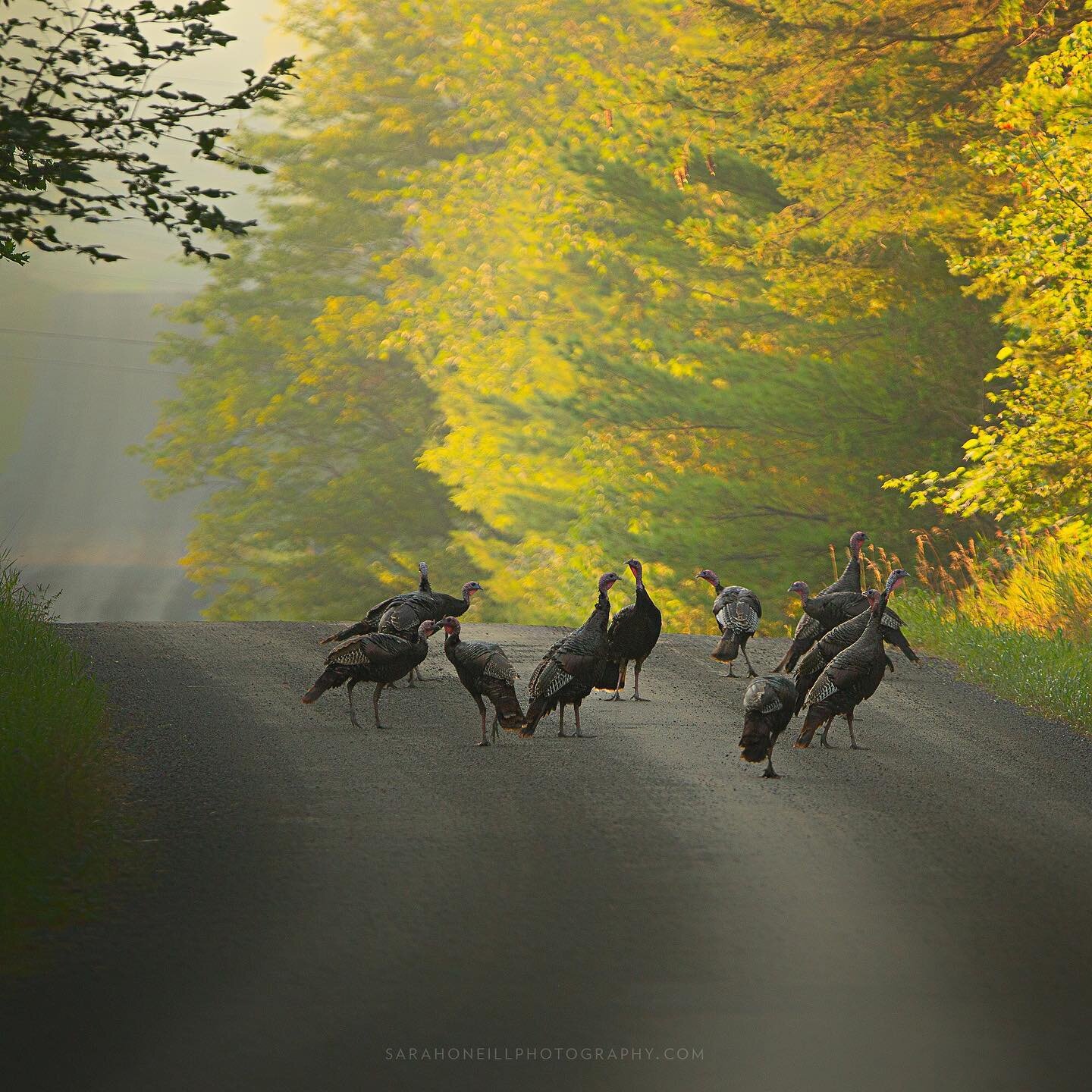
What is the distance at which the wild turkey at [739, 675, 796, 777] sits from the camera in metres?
9.93

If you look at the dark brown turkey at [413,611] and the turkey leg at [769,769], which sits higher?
the turkey leg at [769,769]

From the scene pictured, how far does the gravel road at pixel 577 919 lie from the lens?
5.54 m

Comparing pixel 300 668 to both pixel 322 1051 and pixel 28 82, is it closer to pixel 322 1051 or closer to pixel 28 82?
pixel 28 82

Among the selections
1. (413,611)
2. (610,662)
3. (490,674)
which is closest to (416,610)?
(413,611)

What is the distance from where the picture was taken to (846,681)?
10703mm

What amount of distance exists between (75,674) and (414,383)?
32.8 meters

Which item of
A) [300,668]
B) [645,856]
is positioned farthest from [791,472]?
[645,856]

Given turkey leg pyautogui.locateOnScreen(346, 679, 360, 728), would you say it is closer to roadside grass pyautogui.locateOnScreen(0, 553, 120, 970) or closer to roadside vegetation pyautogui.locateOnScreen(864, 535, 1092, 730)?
roadside grass pyautogui.locateOnScreen(0, 553, 120, 970)

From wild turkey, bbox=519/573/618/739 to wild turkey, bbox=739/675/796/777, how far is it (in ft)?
5.16

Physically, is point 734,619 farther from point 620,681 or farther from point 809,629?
point 620,681

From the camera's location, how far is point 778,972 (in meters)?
6.42

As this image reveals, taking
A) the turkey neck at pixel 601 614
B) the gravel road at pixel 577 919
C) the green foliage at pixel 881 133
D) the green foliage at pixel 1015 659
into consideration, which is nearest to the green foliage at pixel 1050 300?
the green foliage at pixel 1015 659

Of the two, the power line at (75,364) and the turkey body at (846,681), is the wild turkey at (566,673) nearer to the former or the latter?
the turkey body at (846,681)

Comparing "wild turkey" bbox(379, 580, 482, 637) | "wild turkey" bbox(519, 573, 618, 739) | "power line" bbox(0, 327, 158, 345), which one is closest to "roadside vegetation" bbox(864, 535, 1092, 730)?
"wild turkey" bbox(519, 573, 618, 739)
